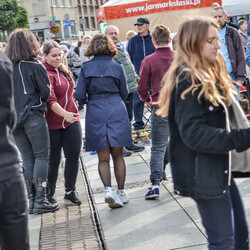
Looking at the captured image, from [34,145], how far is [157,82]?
1.49 metres

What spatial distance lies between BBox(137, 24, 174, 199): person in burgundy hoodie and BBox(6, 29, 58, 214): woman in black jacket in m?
1.11

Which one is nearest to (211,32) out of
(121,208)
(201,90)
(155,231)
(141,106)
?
(201,90)

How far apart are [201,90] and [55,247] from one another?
257 centimetres

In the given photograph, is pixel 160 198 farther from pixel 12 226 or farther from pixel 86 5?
pixel 86 5

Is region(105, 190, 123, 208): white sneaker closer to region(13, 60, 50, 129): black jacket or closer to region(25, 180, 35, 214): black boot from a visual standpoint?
region(25, 180, 35, 214): black boot

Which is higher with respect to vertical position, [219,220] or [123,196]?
[219,220]

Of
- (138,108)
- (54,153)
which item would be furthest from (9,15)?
(54,153)

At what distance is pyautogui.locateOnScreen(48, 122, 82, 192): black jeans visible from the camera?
20.9 feet

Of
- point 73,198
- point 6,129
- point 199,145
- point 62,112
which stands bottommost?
point 73,198

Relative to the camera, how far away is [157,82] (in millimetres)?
6344

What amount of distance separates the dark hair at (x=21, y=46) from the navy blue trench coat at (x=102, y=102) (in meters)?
0.58

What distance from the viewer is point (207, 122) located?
10.1 feet

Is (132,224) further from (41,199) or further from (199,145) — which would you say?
(199,145)

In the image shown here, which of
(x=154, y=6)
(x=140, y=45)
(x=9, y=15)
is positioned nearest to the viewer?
(x=140, y=45)
